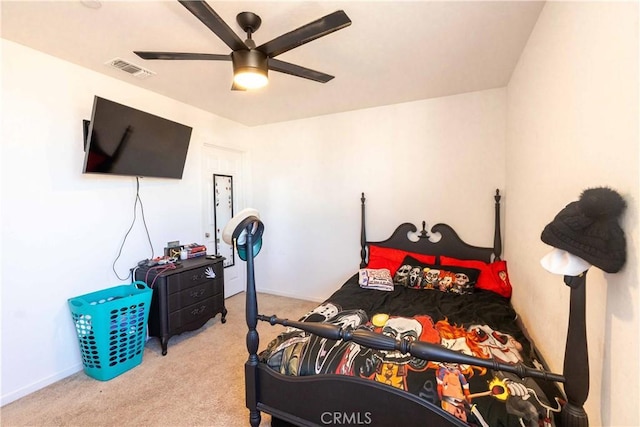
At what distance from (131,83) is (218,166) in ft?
4.42

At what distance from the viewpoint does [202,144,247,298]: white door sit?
3645 mm

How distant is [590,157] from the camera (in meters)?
1.08

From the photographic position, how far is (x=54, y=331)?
2.21m

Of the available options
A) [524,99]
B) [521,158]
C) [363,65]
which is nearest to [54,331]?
[363,65]

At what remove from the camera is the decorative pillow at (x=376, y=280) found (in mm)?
2621

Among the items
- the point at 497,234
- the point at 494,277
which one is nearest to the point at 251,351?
the point at 494,277

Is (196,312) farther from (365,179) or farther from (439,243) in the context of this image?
(439,243)

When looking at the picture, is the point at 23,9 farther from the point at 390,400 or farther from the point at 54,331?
the point at 390,400

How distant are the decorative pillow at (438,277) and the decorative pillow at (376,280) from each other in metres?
0.14

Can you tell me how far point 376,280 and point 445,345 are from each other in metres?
1.14

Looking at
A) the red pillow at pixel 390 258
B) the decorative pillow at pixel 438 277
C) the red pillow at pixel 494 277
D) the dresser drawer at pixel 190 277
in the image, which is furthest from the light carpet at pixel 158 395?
the red pillow at pixel 494 277

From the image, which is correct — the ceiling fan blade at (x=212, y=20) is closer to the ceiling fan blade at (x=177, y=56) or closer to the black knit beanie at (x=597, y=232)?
the ceiling fan blade at (x=177, y=56)

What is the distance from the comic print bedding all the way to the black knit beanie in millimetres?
662

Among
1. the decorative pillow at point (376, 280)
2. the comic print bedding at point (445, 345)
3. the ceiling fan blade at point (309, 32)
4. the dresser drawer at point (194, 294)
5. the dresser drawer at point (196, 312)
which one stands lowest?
the dresser drawer at point (196, 312)
